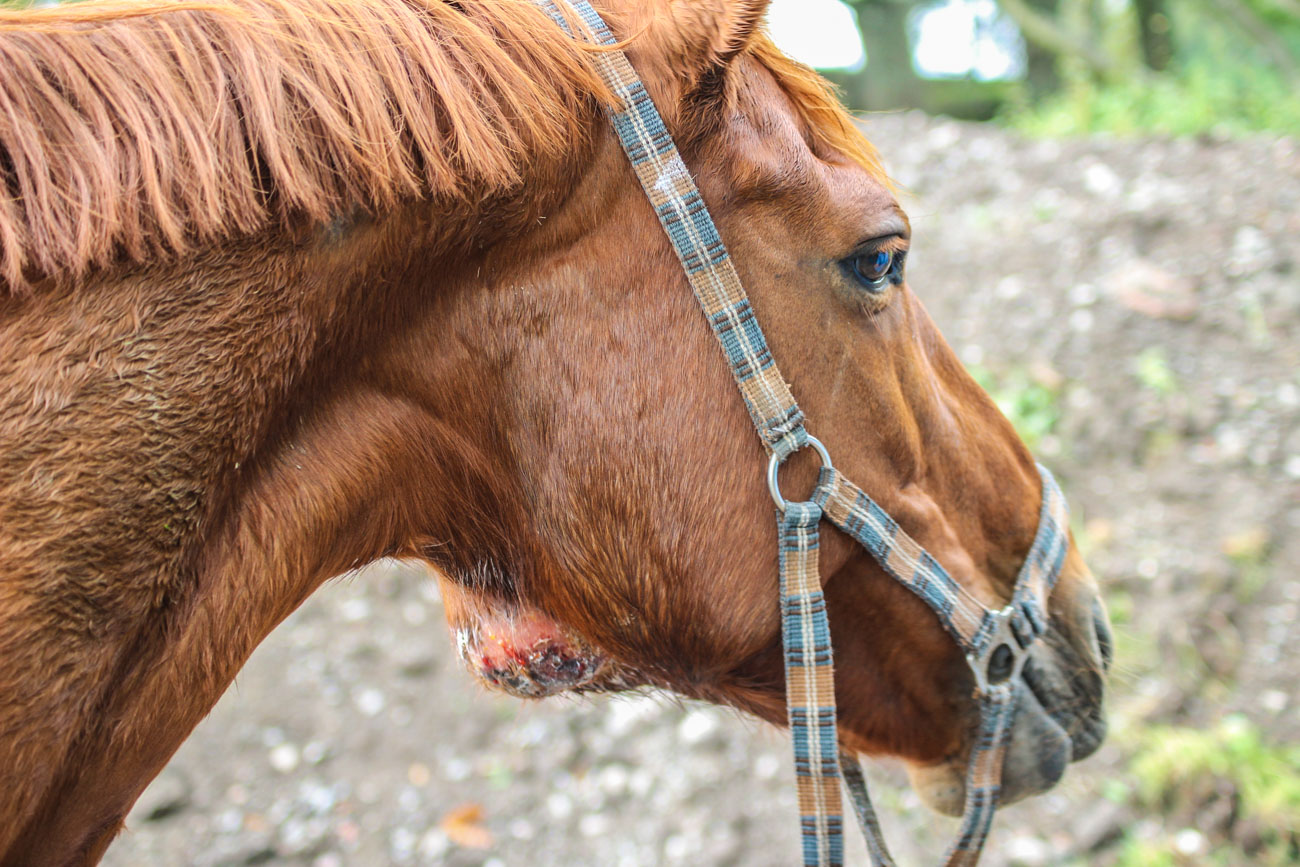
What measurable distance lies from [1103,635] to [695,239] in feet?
3.86

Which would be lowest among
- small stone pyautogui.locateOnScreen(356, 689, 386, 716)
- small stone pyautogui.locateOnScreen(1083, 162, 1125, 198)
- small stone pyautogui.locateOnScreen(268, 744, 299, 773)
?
small stone pyautogui.locateOnScreen(356, 689, 386, 716)

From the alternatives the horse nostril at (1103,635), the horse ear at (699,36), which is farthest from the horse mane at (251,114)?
the horse nostril at (1103,635)

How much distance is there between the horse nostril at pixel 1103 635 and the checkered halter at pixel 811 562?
133mm

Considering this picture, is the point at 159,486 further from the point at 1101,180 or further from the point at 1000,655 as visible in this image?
the point at 1101,180

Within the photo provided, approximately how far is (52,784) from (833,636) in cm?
110

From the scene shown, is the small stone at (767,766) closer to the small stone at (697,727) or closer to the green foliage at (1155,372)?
the small stone at (697,727)

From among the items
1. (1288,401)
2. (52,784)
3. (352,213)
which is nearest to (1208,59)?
(1288,401)

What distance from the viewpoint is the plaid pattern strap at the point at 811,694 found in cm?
135

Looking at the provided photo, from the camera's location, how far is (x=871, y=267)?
1.36 metres

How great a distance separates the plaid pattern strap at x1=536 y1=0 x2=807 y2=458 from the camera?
1229 millimetres

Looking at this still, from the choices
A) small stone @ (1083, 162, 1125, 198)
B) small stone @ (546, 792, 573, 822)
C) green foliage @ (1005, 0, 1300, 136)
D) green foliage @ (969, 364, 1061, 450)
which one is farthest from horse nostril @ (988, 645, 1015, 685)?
green foliage @ (1005, 0, 1300, 136)

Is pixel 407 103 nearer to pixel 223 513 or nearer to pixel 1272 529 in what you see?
pixel 223 513

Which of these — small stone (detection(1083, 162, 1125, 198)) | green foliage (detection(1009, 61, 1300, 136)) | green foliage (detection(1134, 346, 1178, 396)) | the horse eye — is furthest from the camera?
green foliage (detection(1009, 61, 1300, 136))

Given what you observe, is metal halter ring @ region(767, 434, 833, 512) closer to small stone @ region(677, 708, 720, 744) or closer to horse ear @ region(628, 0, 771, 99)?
horse ear @ region(628, 0, 771, 99)
